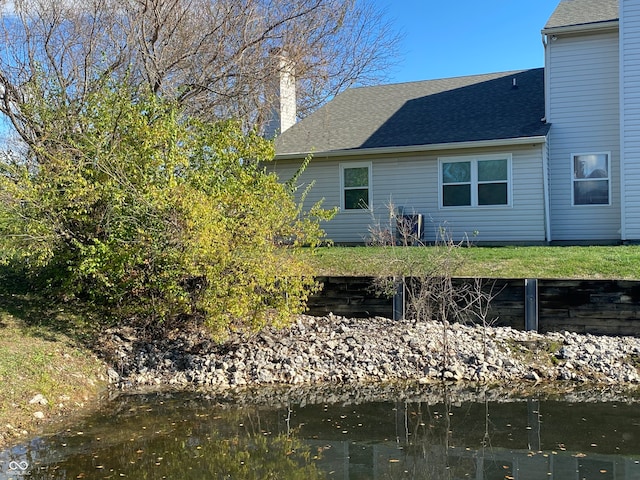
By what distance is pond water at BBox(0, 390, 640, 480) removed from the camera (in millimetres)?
5410

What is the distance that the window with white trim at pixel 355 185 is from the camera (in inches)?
616

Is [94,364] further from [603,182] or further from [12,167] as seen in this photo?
[603,182]

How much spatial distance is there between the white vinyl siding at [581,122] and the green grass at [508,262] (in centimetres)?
194

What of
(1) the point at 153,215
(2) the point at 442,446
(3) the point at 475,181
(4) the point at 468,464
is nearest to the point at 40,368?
(1) the point at 153,215

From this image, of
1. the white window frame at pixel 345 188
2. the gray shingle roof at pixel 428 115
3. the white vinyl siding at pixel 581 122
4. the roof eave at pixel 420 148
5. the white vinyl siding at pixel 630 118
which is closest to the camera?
the white vinyl siding at pixel 630 118

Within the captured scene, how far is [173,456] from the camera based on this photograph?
19.0 feet

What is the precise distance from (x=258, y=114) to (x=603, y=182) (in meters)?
8.77

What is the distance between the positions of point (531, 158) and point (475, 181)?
1.39 metres

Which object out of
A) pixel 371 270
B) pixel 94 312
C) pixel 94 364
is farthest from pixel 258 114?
pixel 94 364

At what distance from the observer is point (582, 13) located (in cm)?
1484

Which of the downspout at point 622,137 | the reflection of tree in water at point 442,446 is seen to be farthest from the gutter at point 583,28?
the reflection of tree in water at point 442,446

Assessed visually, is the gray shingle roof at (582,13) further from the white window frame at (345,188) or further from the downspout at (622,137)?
the white window frame at (345,188)

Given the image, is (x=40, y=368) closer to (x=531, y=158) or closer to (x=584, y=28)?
(x=531, y=158)

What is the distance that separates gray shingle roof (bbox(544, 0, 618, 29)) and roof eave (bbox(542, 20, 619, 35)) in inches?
4.2
